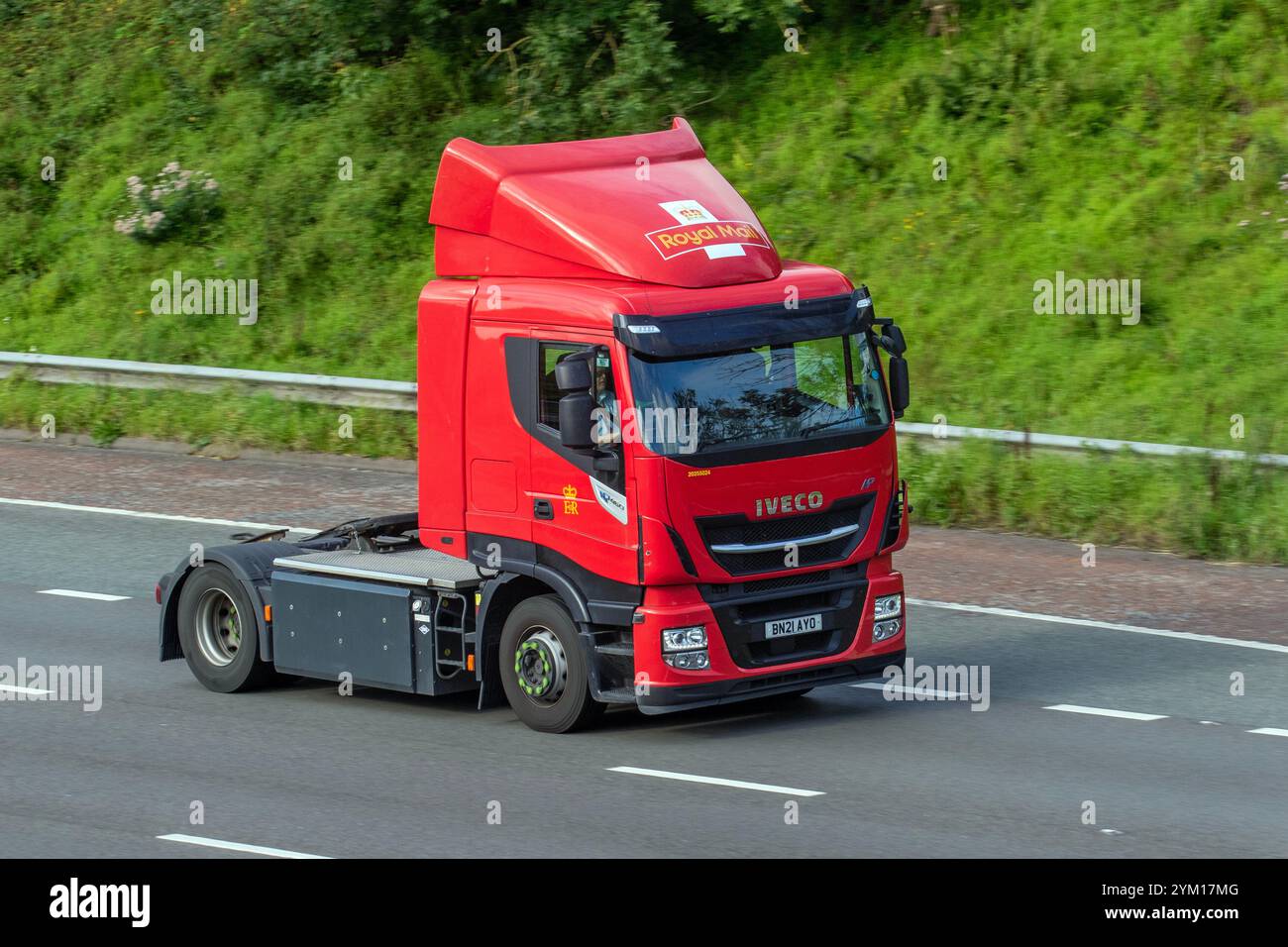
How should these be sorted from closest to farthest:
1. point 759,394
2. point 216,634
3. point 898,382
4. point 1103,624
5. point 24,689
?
point 759,394 < point 898,382 < point 24,689 < point 216,634 < point 1103,624

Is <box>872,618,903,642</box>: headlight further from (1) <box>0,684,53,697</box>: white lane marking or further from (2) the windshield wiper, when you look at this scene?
(1) <box>0,684,53,697</box>: white lane marking

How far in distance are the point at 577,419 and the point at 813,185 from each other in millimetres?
14036

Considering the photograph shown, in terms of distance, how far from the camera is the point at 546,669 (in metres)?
11.5

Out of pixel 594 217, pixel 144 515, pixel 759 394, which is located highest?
pixel 594 217

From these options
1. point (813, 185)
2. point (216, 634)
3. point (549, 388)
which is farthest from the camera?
point (813, 185)

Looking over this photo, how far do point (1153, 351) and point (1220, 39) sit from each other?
5.27m

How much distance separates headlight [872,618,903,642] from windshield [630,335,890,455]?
1.22 m

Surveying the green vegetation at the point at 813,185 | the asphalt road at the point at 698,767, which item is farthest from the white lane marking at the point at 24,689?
the green vegetation at the point at 813,185

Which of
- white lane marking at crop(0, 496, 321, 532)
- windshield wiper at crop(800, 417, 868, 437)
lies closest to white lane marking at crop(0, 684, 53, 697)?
white lane marking at crop(0, 496, 321, 532)

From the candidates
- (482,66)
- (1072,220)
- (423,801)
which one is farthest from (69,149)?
(423,801)

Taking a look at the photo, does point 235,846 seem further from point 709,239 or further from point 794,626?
point 709,239

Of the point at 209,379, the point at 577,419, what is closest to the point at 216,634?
the point at 577,419

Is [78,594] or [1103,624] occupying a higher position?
[78,594]

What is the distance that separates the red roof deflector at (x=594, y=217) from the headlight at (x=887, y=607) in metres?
2.05
